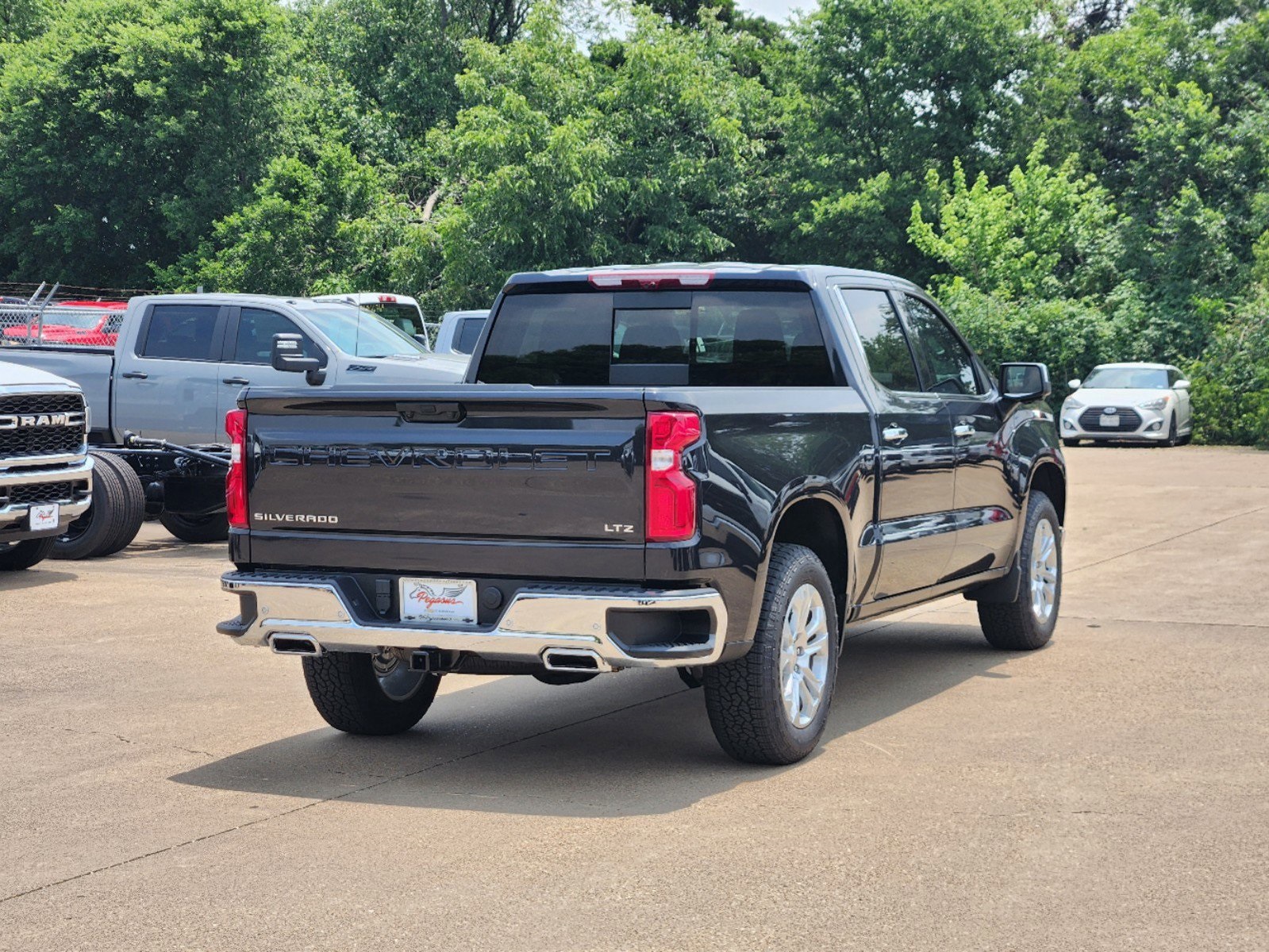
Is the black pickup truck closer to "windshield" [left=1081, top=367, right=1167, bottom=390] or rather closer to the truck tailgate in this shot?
the truck tailgate

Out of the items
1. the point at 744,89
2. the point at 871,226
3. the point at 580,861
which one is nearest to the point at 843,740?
the point at 580,861

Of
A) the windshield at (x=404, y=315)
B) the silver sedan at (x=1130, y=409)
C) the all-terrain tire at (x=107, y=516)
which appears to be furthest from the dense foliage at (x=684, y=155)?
the all-terrain tire at (x=107, y=516)

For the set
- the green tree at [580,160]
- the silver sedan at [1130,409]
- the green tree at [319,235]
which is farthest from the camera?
the green tree at [319,235]

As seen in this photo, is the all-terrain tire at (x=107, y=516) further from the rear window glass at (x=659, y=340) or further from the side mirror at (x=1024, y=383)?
the side mirror at (x=1024, y=383)

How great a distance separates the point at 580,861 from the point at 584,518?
126 cm

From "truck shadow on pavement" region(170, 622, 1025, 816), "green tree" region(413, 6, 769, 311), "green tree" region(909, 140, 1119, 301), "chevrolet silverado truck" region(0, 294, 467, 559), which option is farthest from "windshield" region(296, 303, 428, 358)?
"green tree" region(909, 140, 1119, 301)

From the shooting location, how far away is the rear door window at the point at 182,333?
16.8 meters

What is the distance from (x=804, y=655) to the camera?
670cm

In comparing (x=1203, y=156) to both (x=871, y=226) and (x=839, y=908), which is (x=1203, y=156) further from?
(x=839, y=908)

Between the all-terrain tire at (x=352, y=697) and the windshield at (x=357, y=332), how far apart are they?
9568 mm

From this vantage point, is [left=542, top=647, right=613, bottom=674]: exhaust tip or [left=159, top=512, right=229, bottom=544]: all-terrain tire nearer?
[left=542, top=647, right=613, bottom=674]: exhaust tip

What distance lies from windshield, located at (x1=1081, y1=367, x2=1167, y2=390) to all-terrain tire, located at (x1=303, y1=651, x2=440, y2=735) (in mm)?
27515

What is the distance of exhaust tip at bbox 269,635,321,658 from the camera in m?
6.34

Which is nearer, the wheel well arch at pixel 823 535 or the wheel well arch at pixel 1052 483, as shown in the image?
the wheel well arch at pixel 823 535
